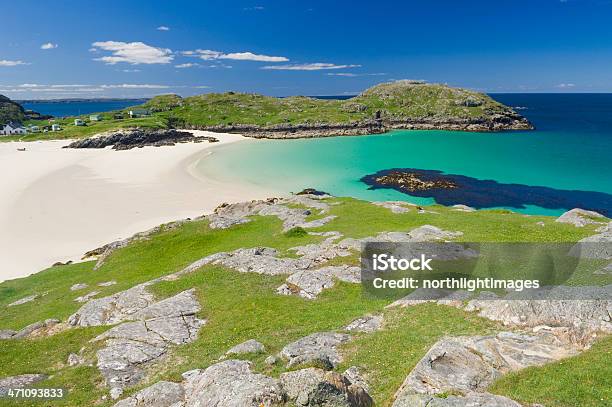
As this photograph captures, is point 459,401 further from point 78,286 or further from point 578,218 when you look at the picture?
point 78,286

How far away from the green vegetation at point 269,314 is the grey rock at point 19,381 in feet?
2.58

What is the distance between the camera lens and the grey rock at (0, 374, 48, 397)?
2075 centimetres

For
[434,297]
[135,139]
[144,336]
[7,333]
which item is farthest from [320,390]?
[135,139]

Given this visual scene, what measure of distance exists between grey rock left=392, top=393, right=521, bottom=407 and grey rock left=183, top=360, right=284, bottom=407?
4.64m

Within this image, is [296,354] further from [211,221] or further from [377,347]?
[211,221]

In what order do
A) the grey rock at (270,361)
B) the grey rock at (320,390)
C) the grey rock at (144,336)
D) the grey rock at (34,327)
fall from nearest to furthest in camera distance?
the grey rock at (320,390)
the grey rock at (270,361)
the grey rock at (144,336)
the grey rock at (34,327)

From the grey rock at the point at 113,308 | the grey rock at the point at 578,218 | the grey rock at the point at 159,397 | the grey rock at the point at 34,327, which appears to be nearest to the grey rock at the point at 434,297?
the grey rock at the point at 159,397

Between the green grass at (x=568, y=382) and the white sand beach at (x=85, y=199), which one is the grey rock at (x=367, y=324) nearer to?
the green grass at (x=568, y=382)

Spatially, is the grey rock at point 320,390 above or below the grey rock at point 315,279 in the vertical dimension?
above

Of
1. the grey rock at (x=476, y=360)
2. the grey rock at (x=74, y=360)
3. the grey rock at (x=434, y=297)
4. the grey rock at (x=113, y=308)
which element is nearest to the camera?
the grey rock at (x=476, y=360)

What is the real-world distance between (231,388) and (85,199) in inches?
3439

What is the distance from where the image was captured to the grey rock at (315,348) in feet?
62.3

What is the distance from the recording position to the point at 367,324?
2320cm

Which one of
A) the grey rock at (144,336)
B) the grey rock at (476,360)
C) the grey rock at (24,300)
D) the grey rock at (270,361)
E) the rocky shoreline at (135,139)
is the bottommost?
the grey rock at (24,300)
